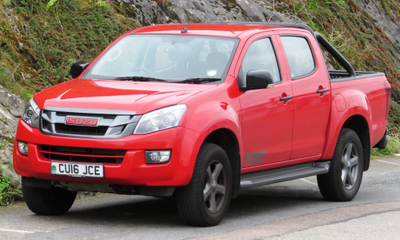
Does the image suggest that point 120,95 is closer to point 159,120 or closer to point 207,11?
point 159,120

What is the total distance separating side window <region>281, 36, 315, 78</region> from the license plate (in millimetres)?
2714

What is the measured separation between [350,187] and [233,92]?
263cm

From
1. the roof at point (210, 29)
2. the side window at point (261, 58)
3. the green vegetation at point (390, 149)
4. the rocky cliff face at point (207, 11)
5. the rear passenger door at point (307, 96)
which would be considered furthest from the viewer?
the rocky cliff face at point (207, 11)

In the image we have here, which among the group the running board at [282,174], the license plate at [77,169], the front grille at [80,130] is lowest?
the running board at [282,174]

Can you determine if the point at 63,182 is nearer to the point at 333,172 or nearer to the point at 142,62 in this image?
the point at 142,62

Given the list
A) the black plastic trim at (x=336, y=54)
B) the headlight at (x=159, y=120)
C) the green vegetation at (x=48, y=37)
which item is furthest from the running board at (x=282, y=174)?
the green vegetation at (x=48, y=37)

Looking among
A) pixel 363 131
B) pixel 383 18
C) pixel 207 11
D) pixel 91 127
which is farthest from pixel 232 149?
pixel 383 18

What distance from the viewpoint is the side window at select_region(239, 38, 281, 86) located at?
23.5 feet

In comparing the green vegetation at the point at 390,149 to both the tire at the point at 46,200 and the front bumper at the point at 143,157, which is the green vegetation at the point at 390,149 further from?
the front bumper at the point at 143,157

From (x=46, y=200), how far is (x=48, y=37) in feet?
15.4

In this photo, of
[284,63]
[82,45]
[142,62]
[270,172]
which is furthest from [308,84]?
[82,45]

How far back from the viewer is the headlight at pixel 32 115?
6.30 metres

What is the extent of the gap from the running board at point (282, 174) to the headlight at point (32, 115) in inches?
79.2

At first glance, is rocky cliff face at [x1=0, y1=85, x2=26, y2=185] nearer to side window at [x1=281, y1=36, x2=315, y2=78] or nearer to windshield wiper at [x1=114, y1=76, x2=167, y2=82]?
windshield wiper at [x1=114, y1=76, x2=167, y2=82]
